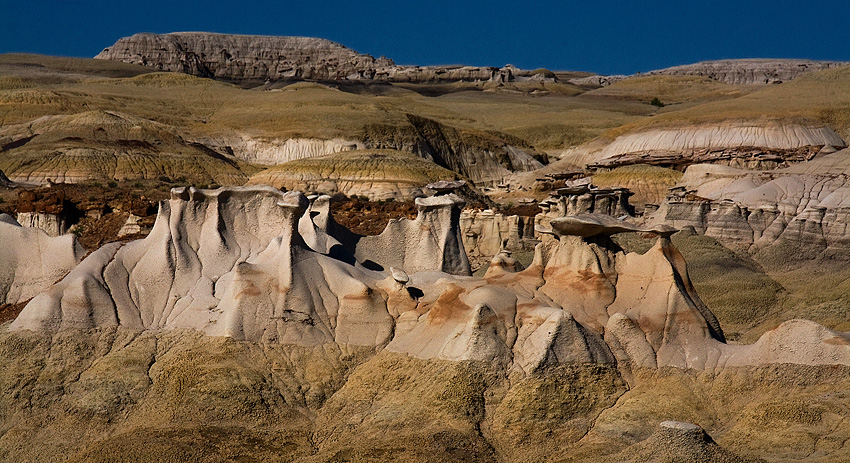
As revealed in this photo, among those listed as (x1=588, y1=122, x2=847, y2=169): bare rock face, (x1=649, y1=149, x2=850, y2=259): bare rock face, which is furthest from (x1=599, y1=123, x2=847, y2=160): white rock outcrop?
(x1=649, y1=149, x2=850, y2=259): bare rock face

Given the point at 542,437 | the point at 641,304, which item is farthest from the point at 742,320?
the point at 542,437

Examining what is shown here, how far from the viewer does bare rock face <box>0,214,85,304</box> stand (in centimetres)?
2288

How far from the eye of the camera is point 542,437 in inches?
603

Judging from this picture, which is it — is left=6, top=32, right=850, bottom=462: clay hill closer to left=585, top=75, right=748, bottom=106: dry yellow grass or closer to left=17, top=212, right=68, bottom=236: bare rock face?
left=17, top=212, right=68, bottom=236: bare rock face

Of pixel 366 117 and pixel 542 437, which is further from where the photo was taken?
pixel 366 117

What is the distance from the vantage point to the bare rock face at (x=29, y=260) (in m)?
22.9

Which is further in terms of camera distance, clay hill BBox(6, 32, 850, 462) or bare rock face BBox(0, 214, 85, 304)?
bare rock face BBox(0, 214, 85, 304)

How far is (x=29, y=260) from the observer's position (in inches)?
922

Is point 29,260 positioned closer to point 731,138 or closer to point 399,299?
point 399,299

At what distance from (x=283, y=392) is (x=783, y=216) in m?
24.3

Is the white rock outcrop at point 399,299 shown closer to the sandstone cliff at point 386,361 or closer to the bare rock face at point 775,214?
the sandstone cliff at point 386,361

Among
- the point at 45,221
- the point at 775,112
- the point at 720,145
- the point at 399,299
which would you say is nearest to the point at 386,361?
the point at 399,299

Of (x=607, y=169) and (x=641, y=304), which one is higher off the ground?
(x=607, y=169)

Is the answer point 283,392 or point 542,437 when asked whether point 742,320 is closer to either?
point 542,437
